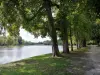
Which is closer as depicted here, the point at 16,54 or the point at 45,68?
the point at 45,68

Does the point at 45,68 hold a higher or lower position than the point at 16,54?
higher

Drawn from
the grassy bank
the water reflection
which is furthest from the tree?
the water reflection

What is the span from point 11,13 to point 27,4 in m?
1.56

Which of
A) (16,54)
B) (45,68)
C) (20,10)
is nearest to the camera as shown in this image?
(45,68)

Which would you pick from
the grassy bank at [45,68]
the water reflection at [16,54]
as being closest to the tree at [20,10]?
the grassy bank at [45,68]

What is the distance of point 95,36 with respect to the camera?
1785 inches

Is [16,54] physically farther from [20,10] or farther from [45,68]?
[45,68]

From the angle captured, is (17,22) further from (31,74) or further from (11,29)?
(31,74)

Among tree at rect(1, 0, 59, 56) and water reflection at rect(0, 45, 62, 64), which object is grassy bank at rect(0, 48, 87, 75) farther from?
water reflection at rect(0, 45, 62, 64)

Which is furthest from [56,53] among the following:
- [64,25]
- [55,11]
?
[55,11]

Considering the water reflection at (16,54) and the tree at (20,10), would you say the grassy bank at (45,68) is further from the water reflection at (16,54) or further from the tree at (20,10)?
the water reflection at (16,54)

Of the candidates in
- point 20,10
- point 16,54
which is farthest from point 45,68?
point 16,54

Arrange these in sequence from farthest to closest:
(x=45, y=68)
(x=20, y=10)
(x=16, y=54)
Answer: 1. (x=16, y=54)
2. (x=20, y=10)
3. (x=45, y=68)

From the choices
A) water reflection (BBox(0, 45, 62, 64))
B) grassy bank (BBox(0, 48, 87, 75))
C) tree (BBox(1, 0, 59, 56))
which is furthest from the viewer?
water reflection (BBox(0, 45, 62, 64))
